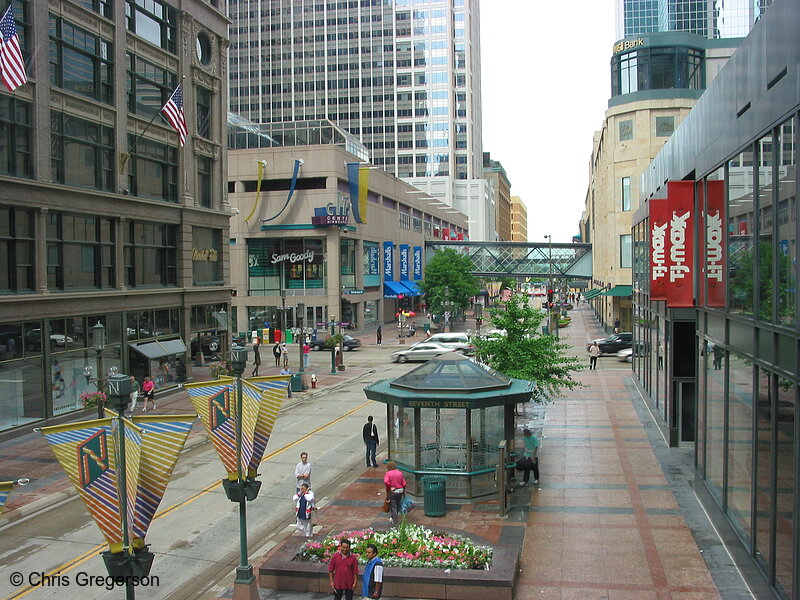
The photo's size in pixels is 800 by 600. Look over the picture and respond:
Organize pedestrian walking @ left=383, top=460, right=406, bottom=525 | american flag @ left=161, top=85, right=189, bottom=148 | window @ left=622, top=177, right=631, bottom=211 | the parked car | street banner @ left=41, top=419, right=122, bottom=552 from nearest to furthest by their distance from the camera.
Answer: street banner @ left=41, top=419, right=122, bottom=552
pedestrian walking @ left=383, top=460, right=406, bottom=525
american flag @ left=161, top=85, right=189, bottom=148
the parked car
window @ left=622, top=177, right=631, bottom=211

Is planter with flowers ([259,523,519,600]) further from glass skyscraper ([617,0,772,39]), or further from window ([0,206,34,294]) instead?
glass skyscraper ([617,0,772,39])

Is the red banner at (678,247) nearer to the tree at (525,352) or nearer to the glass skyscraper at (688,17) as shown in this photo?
the tree at (525,352)

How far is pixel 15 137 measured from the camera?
26375 millimetres

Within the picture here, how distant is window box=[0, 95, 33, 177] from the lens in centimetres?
2580

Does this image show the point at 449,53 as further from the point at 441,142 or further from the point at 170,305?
the point at 170,305

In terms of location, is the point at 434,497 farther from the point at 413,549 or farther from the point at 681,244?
the point at 681,244

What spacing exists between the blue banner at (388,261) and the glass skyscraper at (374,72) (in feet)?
223

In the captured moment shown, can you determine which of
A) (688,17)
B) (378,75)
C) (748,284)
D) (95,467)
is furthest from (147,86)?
(378,75)

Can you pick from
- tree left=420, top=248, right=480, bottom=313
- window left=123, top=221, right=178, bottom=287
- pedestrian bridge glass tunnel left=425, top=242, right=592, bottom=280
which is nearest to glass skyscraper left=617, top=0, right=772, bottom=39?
pedestrian bridge glass tunnel left=425, top=242, right=592, bottom=280

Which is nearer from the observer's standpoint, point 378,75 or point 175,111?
point 175,111

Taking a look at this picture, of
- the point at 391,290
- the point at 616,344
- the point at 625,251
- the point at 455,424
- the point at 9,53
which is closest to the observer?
the point at 455,424

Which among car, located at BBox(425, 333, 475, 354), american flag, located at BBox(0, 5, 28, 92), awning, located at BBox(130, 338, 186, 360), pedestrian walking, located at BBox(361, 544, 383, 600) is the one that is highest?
american flag, located at BBox(0, 5, 28, 92)

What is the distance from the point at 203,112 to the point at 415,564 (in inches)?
1296

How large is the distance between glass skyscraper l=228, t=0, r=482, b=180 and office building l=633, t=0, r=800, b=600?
127 metres
